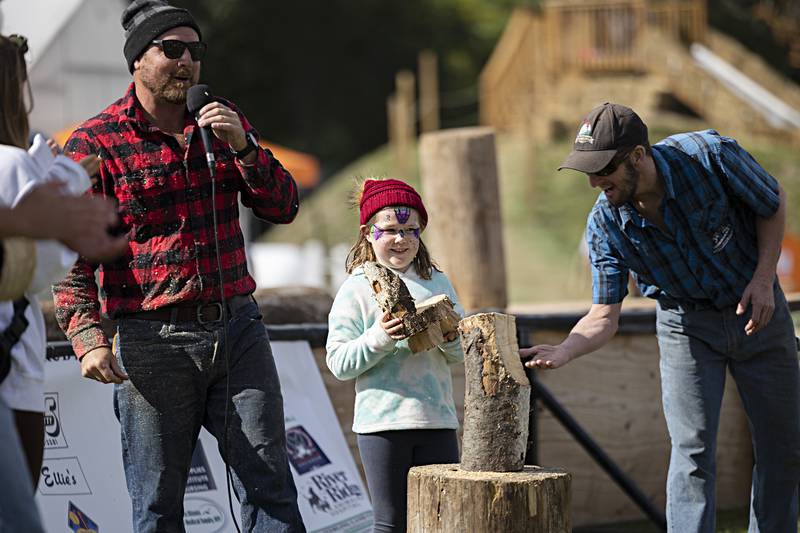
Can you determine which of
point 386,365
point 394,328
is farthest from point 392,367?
point 394,328

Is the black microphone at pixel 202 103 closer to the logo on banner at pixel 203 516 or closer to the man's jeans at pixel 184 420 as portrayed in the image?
the man's jeans at pixel 184 420

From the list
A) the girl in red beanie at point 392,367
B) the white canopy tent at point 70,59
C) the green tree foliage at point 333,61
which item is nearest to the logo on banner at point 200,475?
the girl in red beanie at point 392,367

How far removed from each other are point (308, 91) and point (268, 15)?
3058mm

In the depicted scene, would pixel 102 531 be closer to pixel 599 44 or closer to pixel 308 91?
pixel 599 44

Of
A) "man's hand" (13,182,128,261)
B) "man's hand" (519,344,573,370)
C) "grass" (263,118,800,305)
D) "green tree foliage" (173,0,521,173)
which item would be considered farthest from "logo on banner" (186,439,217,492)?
"green tree foliage" (173,0,521,173)

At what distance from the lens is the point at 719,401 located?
16.0 feet

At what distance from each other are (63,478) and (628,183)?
261 centimetres

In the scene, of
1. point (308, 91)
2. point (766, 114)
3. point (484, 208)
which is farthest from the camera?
point (308, 91)

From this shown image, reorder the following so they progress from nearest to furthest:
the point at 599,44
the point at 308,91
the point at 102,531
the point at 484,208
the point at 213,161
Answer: the point at 213,161, the point at 102,531, the point at 484,208, the point at 599,44, the point at 308,91

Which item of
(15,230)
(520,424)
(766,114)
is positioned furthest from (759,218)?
(766,114)

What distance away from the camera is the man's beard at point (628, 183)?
457 cm

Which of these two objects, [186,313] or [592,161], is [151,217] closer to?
[186,313]

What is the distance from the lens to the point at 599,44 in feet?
88.7

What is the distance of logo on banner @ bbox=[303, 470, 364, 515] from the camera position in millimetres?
5676
